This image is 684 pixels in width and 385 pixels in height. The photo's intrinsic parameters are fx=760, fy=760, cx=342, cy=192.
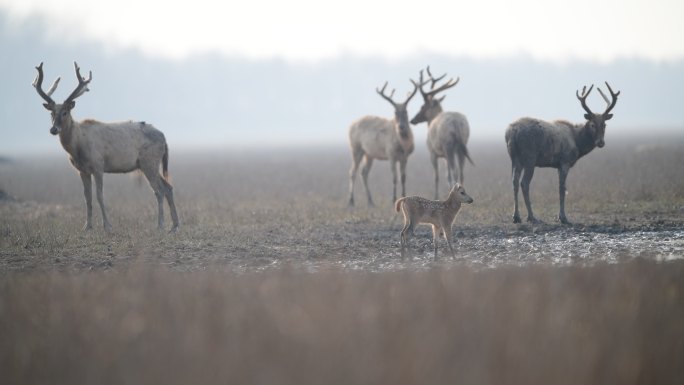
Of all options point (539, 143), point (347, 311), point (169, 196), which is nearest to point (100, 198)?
point (169, 196)

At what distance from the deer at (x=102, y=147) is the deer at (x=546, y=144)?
718cm

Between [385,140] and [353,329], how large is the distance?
15.1 m

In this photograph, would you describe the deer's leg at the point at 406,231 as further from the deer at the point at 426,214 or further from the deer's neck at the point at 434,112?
the deer's neck at the point at 434,112

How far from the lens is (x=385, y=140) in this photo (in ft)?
69.6

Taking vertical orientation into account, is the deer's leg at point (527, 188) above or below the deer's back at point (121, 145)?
below

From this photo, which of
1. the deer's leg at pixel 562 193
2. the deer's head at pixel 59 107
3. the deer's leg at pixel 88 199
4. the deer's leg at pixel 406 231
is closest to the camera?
the deer's leg at pixel 406 231

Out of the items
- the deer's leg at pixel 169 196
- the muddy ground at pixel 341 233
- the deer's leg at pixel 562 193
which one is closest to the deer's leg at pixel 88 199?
the muddy ground at pixel 341 233

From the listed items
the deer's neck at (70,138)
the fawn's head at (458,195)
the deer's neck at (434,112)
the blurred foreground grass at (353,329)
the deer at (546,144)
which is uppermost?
the deer's neck at (434,112)

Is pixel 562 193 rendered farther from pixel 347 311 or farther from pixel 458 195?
pixel 347 311

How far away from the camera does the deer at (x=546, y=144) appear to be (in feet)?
51.1

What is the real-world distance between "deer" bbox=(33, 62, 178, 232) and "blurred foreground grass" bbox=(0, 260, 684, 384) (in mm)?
7042

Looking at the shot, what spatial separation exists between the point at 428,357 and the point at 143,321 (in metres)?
2.67

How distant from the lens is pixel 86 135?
15508 mm

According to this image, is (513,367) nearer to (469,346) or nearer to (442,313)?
(469,346)
